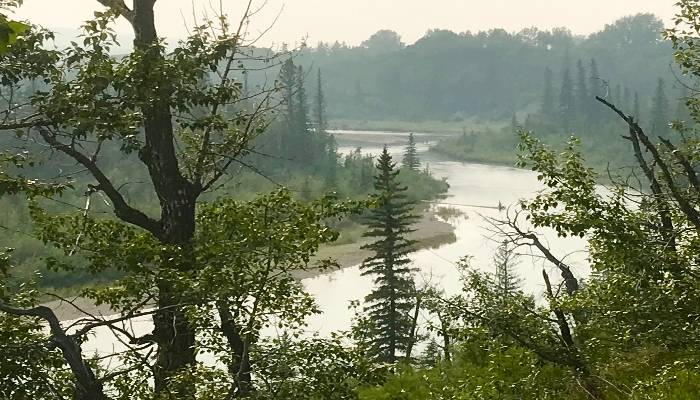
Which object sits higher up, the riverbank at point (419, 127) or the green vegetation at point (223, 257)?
the green vegetation at point (223, 257)

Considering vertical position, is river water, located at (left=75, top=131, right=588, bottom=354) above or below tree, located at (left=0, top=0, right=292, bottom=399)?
below

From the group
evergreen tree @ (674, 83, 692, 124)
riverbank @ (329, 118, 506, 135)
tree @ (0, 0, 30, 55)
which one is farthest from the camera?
riverbank @ (329, 118, 506, 135)

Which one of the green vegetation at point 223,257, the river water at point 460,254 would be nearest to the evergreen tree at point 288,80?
the green vegetation at point 223,257

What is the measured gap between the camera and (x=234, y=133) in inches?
358

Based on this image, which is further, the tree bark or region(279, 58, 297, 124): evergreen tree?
region(279, 58, 297, 124): evergreen tree

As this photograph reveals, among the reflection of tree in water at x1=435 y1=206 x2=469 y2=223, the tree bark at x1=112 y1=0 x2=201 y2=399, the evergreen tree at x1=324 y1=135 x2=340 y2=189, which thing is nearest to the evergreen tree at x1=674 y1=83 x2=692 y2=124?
the tree bark at x1=112 y1=0 x2=201 y2=399

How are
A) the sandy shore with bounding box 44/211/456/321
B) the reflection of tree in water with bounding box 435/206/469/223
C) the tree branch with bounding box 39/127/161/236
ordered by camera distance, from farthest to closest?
the reflection of tree in water with bounding box 435/206/469/223 → the sandy shore with bounding box 44/211/456/321 → the tree branch with bounding box 39/127/161/236

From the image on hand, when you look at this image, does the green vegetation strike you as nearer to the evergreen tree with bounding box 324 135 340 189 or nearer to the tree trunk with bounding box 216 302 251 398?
the tree trunk with bounding box 216 302 251 398

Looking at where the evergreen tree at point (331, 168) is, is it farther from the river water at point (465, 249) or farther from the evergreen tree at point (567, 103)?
the evergreen tree at point (567, 103)

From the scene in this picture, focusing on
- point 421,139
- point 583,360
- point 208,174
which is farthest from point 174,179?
point 421,139

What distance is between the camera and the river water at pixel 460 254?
32.3 metres

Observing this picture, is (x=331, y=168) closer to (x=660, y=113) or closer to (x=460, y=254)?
(x=460, y=254)

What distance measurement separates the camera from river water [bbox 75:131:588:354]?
32.3 metres

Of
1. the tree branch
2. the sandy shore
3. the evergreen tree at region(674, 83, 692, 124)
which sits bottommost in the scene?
the sandy shore
